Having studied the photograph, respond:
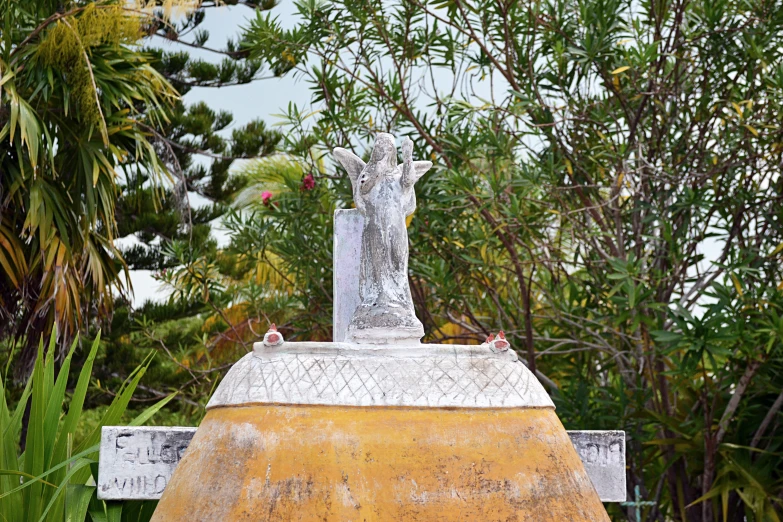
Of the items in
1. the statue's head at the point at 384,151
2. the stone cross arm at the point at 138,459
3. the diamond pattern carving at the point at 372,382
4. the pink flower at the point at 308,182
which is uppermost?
the pink flower at the point at 308,182

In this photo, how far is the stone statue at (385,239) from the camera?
3.17 m

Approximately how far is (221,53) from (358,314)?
416 inches

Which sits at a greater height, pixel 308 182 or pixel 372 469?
pixel 308 182

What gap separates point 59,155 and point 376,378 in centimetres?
612

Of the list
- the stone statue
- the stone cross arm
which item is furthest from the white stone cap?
the stone cross arm

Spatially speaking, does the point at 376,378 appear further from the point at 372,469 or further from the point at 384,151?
the point at 384,151

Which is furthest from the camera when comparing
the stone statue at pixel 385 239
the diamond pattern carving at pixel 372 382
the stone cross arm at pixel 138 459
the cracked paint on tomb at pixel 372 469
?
the stone cross arm at pixel 138 459

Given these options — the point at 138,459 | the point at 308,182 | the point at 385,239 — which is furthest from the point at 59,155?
the point at 385,239

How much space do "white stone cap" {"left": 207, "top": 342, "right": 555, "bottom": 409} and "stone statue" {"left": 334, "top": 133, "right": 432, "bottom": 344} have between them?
122 millimetres

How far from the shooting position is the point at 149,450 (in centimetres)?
333

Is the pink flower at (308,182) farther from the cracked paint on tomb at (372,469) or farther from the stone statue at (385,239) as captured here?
the cracked paint on tomb at (372,469)

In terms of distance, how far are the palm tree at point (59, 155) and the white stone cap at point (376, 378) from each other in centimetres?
465

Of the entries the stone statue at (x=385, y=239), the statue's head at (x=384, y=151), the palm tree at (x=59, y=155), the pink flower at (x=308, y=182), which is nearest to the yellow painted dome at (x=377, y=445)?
the stone statue at (x=385, y=239)

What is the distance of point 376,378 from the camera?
2.96 m
